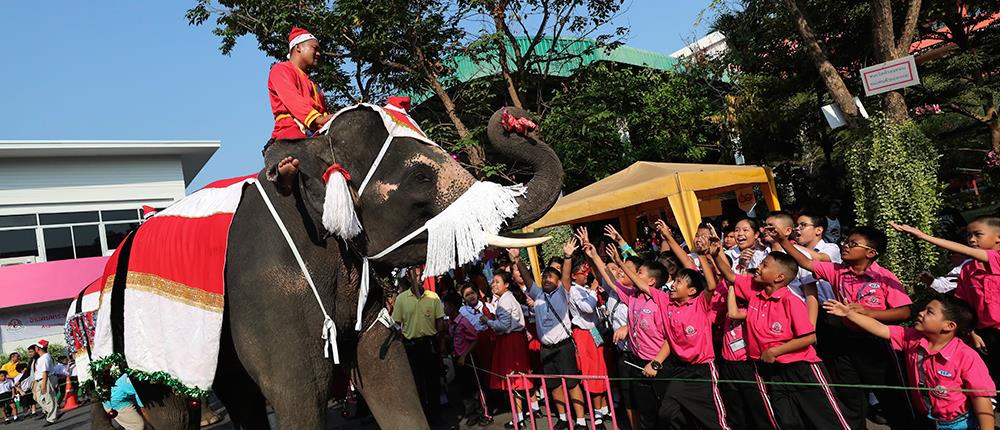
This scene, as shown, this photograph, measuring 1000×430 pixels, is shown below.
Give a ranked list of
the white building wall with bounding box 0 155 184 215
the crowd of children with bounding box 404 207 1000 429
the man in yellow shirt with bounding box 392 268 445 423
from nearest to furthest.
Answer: the crowd of children with bounding box 404 207 1000 429
the man in yellow shirt with bounding box 392 268 445 423
the white building wall with bounding box 0 155 184 215

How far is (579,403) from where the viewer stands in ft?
23.5

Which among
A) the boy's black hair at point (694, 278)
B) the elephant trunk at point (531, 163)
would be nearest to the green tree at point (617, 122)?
the boy's black hair at point (694, 278)

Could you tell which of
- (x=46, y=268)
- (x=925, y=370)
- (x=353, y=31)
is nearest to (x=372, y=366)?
(x=925, y=370)

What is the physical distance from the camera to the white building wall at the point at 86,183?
23.8 meters

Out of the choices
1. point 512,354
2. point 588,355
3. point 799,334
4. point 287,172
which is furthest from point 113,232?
point 799,334

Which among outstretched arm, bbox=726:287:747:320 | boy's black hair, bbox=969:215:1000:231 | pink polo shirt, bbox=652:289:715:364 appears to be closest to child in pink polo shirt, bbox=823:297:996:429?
outstretched arm, bbox=726:287:747:320

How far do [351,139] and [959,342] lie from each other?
3.60 m

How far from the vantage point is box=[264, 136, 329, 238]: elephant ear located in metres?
3.33

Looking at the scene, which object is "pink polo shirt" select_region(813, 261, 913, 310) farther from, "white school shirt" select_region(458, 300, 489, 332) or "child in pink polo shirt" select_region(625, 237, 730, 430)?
"white school shirt" select_region(458, 300, 489, 332)

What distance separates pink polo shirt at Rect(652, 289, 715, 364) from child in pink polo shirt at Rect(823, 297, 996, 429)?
1110mm

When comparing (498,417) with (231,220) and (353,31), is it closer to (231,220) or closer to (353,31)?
(231,220)

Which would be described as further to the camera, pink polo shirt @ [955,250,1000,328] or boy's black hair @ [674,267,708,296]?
boy's black hair @ [674,267,708,296]

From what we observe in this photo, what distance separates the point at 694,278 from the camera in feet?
18.6

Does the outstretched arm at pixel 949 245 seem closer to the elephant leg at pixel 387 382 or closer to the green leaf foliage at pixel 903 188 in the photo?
the elephant leg at pixel 387 382
